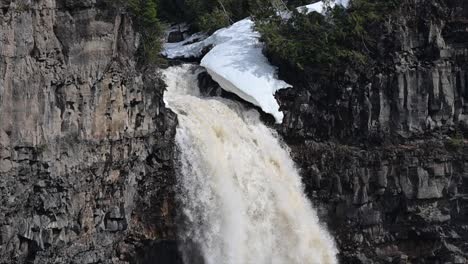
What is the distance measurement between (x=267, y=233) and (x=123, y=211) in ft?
16.4

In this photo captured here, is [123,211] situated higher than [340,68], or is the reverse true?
[340,68]

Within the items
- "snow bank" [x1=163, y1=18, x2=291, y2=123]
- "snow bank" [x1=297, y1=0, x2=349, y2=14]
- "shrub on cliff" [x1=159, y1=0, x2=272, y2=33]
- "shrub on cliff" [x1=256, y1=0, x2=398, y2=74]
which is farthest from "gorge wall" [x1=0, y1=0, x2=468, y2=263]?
"shrub on cliff" [x1=159, y1=0, x2=272, y2=33]

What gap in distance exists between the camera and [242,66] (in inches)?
1038

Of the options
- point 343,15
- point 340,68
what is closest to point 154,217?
point 340,68

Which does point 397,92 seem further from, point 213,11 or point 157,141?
point 213,11

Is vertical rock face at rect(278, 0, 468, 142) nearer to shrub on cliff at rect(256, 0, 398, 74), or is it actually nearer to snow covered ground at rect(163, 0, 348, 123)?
shrub on cliff at rect(256, 0, 398, 74)

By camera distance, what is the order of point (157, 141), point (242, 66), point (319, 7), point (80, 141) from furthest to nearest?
point (319, 7) < point (242, 66) < point (157, 141) < point (80, 141)

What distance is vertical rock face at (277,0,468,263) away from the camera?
2503 centimetres

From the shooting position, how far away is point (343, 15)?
88.3 feet

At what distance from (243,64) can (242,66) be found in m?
0.23

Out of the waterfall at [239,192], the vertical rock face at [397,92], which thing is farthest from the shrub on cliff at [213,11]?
the waterfall at [239,192]

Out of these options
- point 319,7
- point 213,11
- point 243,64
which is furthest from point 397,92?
point 213,11

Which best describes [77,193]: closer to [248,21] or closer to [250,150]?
[250,150]

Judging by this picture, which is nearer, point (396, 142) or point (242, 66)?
point (396, 142)
